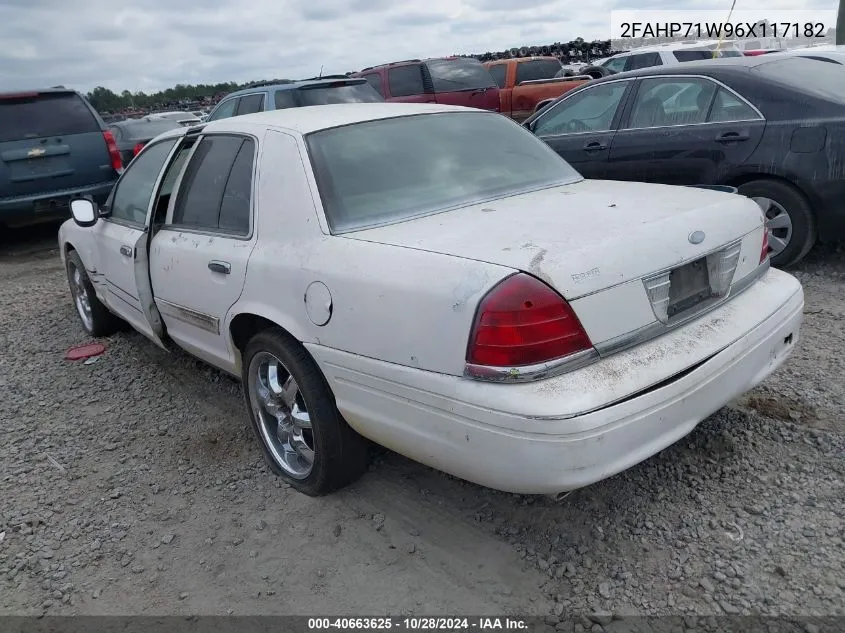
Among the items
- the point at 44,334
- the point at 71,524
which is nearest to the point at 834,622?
the point at 71,524

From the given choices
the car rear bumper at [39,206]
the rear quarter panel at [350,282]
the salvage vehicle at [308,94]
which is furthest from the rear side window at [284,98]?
the rear quarter panel at [350,282]

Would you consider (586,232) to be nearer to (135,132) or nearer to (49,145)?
(49,145)

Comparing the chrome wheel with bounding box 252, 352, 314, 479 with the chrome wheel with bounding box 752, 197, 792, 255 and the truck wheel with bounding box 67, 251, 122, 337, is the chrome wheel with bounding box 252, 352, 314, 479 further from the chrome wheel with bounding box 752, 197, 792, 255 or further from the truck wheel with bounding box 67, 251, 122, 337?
the chrome wheel with bounding box 752, 197, 792, 255

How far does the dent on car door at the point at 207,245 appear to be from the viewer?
3.22m

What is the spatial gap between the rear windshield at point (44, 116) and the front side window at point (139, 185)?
453 centimetres

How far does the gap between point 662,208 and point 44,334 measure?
497 centimetres

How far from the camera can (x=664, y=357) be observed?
7.75ft

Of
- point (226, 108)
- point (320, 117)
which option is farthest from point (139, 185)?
point (226, 108)

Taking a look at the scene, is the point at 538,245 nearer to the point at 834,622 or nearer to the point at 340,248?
the point at 340,248

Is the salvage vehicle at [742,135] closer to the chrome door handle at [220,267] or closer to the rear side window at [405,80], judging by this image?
the chrome door handle at [220,267]

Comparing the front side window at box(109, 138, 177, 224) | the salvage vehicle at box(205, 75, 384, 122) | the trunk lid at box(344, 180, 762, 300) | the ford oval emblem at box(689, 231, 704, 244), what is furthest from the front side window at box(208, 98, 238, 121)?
the ford oval emblem at box(689, 231, 704, 244)

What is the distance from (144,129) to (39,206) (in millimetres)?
6222

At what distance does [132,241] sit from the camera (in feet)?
13.2

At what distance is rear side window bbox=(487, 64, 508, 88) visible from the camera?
15141 millimetres
